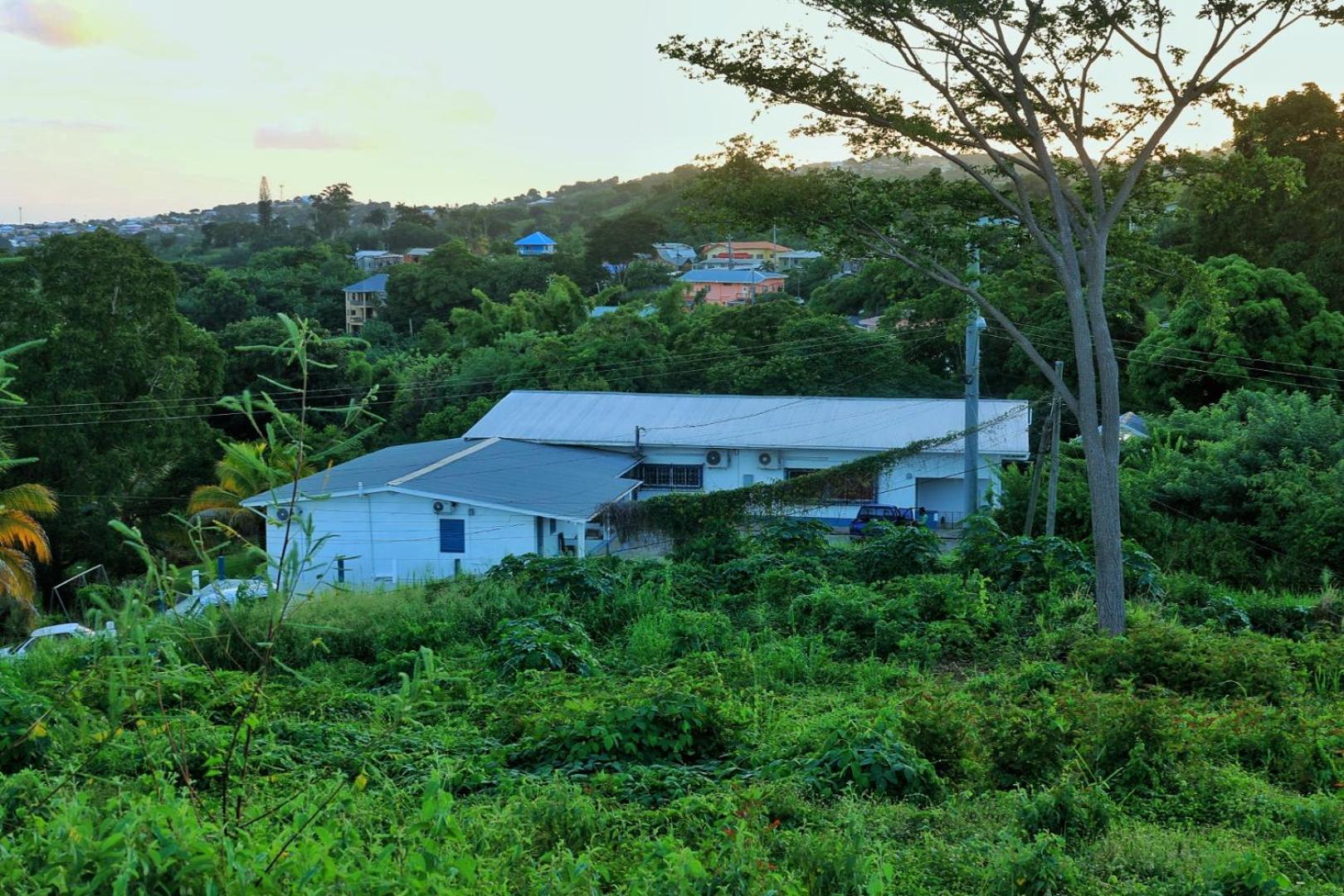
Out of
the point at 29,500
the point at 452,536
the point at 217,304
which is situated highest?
the point at 217,304

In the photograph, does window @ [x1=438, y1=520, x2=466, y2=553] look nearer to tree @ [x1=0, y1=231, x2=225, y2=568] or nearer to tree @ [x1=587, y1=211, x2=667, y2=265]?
tree @ [x1=0, y1=231, x2=225, y2=568]

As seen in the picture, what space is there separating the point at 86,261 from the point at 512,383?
36.8 feet

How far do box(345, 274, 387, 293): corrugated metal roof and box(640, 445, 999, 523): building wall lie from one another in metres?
27.6

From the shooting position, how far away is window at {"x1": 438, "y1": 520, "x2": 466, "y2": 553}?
59.6ft

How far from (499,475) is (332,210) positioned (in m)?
84.2

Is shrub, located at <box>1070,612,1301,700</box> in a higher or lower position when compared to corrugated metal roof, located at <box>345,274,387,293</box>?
lower

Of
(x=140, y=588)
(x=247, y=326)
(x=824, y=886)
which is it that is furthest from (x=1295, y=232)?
(x=140, y=588)

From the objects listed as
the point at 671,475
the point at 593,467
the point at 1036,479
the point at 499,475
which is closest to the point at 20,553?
the point at 499,475

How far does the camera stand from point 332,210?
321 feet

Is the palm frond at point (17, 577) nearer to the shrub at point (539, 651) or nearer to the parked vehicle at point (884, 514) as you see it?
the shrub at point (539, 651)

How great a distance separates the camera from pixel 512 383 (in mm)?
30016

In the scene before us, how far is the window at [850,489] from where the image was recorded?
63.0 ft

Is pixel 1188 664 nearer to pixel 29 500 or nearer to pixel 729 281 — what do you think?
pixel 29 500

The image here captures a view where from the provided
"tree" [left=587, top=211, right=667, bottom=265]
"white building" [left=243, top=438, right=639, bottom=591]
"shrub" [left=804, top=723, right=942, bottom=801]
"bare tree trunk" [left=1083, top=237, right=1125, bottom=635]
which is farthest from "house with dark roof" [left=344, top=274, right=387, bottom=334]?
"shrub" [left=804, top=723, right=942, bottom=801]
